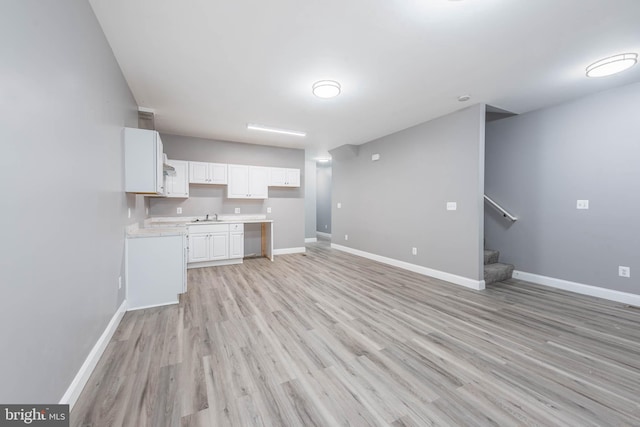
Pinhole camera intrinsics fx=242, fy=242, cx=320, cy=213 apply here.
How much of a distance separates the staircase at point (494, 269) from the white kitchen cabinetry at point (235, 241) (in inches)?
179

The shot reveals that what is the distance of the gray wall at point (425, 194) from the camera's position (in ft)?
12.0

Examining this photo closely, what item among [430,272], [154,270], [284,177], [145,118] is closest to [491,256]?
[430,272]

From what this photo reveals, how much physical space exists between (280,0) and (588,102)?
4341 mm

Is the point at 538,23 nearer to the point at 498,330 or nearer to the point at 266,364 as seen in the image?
the point at 498,330

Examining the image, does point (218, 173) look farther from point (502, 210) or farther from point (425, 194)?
point (502, 210)

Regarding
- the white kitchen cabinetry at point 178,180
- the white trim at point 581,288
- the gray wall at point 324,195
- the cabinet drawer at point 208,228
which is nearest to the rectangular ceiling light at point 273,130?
the white kitchen cabinetry at point 178,180

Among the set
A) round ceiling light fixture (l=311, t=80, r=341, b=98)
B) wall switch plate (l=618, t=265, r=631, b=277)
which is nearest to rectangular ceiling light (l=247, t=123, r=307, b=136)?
round ceiling light fixture (l=311, t=80, r=341, b=98)

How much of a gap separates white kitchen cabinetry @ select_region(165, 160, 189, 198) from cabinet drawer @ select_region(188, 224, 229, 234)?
0.71 metres

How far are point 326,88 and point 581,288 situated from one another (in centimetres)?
452

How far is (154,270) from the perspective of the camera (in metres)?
3.01

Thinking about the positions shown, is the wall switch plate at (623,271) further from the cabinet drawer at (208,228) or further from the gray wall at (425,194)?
the cabinet drawer at (208,228)

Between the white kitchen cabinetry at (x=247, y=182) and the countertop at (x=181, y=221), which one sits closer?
the countertop at (x=181, y=221)

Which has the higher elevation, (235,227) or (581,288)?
(235,227)

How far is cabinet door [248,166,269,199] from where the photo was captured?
5.65 m
